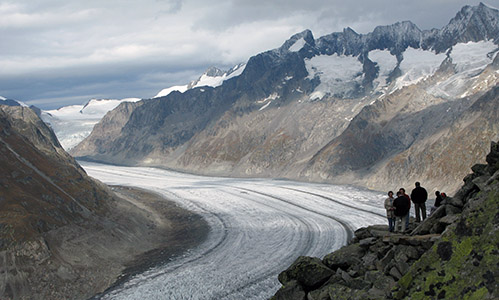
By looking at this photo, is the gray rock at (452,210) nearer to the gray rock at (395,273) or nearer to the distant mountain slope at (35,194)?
the gray rock at (395,273)

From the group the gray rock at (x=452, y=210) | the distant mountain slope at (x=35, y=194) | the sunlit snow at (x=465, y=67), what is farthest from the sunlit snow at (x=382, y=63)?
the gray rock at (x=452, y=210)

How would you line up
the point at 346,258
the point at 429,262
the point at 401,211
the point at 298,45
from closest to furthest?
the point at 429,262, the point at 346,258, the point at 401,211, the point at 298,45

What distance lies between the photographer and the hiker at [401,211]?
17.0 m

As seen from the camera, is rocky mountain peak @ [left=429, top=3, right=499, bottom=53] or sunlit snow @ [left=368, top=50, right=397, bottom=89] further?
sunlit snow @ [left=368, top=50, right=397, bottom=89]

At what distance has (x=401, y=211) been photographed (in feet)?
56.1

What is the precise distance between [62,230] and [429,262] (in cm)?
2411

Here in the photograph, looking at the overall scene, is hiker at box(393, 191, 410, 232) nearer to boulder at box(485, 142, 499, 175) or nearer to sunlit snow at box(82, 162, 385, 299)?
boulder at box(485, 142, 499, 175)

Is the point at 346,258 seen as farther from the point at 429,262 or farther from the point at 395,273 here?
the point at 429,262

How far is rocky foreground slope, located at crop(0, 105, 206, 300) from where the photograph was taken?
2388cm

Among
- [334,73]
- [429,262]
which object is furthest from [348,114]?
[429,262]

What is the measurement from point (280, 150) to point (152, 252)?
88.2 m

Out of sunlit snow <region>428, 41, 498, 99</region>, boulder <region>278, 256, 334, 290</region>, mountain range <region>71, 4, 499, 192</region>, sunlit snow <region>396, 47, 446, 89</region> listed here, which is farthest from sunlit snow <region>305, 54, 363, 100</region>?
boulder <region>278, 256, 334, 290</region>

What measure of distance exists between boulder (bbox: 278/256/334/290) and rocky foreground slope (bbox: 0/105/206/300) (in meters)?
13.4

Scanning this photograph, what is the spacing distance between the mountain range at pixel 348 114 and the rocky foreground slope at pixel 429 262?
48.9 meters
